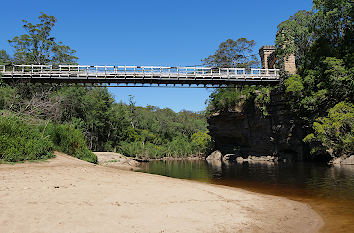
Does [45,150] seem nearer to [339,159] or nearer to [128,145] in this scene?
[339,159]

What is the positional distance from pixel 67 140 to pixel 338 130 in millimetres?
22971

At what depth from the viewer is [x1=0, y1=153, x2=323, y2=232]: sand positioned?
542cm

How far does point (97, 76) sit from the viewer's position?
30000 millimetres

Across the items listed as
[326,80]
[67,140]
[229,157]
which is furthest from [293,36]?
[67,140]

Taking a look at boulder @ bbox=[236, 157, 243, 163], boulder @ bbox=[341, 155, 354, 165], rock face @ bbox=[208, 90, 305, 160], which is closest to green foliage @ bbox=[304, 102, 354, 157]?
boulder @ bbox=[341, 155, 354, 165]

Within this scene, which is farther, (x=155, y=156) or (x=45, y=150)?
(x=155, y=156)

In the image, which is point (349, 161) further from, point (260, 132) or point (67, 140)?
point (67, 140)

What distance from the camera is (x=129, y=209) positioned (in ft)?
21.6

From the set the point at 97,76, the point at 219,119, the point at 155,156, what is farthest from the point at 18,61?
the point at 219,119

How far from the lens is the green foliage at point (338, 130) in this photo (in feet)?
74.8

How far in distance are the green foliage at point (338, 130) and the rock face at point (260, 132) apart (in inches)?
318

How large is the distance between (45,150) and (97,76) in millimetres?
16686

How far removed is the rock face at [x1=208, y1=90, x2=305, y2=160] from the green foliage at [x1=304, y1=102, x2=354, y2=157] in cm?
807

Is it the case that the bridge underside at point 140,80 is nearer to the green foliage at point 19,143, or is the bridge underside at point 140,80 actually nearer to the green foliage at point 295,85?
the green foliage at point 295,85
